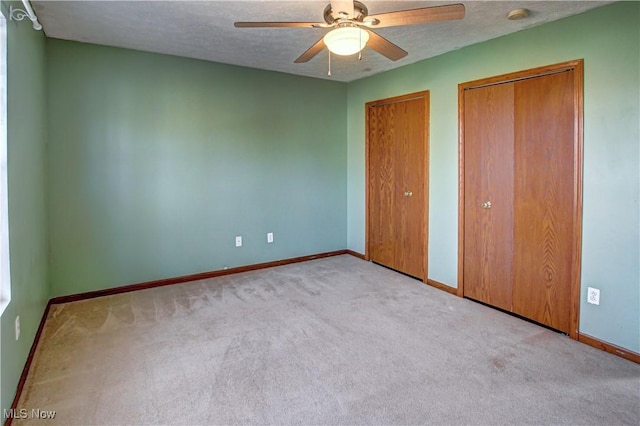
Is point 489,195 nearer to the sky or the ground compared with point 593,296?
nearer to the sky

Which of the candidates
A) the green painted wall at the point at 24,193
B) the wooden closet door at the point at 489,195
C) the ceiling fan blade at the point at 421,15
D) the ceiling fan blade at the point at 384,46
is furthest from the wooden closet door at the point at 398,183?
the green painted wall at the point at 24,193

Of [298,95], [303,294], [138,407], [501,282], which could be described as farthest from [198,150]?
[501,282]

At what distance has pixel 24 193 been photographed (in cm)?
242

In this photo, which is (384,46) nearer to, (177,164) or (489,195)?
(489,195)

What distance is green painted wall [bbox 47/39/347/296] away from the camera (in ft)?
11.6

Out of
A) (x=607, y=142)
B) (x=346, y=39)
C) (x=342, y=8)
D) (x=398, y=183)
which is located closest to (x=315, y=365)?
(x=346, y=39)

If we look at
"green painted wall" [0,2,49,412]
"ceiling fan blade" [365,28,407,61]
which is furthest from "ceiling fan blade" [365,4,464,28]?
"green painted wall" [0,2,49,412]

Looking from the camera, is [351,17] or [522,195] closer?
[351,17]

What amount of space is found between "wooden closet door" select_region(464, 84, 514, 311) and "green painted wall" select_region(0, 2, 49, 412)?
11.2ft

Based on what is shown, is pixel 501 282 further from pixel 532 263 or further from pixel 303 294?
pixel 303 294

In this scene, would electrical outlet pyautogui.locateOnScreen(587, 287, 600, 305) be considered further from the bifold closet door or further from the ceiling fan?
the ceiling fan

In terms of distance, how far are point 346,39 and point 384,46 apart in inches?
15.0

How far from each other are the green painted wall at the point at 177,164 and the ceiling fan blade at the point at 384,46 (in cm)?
231

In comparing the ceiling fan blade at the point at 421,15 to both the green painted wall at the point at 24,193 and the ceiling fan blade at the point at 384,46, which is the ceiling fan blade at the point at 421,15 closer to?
the ceiling fan blade at the point at 384,46
